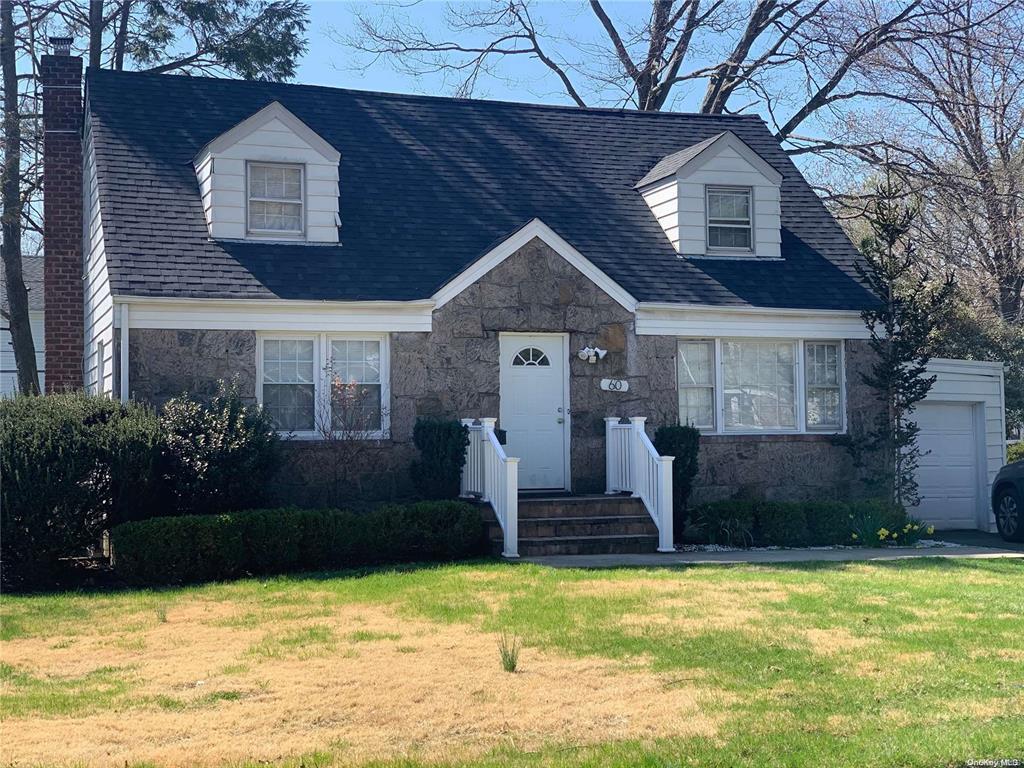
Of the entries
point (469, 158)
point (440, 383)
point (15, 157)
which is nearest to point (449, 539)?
point (440, 383)

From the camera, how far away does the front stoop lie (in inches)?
561

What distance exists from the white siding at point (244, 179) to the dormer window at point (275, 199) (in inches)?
5.8

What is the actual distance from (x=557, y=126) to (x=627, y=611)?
11667 millimetres

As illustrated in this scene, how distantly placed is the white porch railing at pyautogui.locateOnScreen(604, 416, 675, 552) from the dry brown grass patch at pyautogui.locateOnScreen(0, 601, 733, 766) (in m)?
5.76

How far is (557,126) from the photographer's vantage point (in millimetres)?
19984

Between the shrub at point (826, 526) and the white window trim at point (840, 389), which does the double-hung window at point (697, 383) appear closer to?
the white window trim at point (840, 389)

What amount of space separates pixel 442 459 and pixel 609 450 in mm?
2593

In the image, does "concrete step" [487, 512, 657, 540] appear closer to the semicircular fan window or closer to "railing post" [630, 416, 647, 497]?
"railing post" [630, 416, 647, 497]

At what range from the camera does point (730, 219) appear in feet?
59.7

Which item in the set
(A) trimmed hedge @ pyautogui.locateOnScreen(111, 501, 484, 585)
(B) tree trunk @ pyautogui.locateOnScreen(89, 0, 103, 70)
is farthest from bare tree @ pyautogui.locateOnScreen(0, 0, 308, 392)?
(A) trimmed hedge @ pyautogui.locateOnScreen(111, 501, 484, 585)

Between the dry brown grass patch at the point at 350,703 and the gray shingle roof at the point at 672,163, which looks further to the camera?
the gray shingle roof at the point at 672,163

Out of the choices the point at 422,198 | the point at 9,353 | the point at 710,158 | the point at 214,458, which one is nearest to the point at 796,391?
the point at 710,158

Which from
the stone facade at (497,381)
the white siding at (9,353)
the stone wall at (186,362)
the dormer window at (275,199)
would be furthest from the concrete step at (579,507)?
the white siding at (9,353)

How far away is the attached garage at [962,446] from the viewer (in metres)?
18.4
